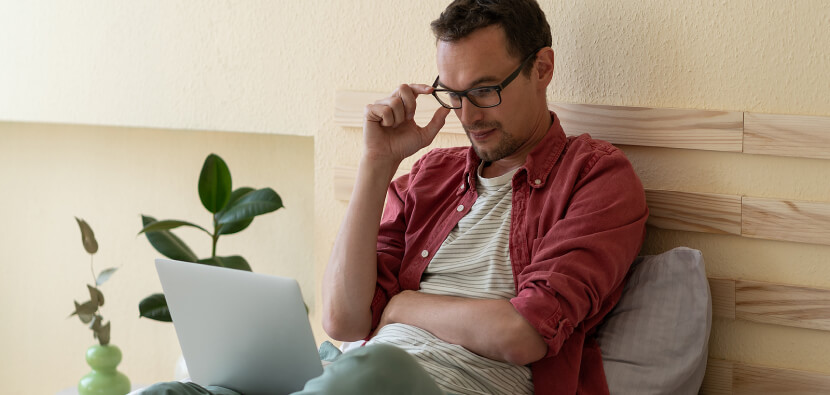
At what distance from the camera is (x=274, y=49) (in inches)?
91.1

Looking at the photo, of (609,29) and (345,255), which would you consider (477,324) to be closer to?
(345,255)

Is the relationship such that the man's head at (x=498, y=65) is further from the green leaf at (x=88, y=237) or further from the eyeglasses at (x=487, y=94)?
the green leaf at (x=88, y=237)

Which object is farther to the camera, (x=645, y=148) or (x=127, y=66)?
(x=127, y=66)

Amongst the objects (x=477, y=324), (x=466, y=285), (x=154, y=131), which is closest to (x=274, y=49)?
(x=154, y=131)

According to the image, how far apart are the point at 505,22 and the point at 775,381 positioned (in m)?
0.87

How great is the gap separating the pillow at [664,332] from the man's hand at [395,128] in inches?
21.2

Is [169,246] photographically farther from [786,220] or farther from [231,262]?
[786,220]

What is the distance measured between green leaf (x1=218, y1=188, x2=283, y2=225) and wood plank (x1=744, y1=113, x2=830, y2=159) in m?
1.24

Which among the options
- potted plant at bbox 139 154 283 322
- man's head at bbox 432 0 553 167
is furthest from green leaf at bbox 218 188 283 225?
man's head at bbox 432 0 553 167

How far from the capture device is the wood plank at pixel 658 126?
1.69 meters

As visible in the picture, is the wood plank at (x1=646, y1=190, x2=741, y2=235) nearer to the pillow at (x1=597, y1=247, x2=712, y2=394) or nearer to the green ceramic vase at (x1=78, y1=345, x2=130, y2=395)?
the pillow at (x1=597, y1=247, x2=712, y2=394)

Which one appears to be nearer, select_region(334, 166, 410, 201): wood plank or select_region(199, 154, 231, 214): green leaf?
select_region(334, 166, 410, 201): wood plank

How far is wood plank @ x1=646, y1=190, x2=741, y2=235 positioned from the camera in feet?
5.58

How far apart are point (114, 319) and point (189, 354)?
1.57 meters
